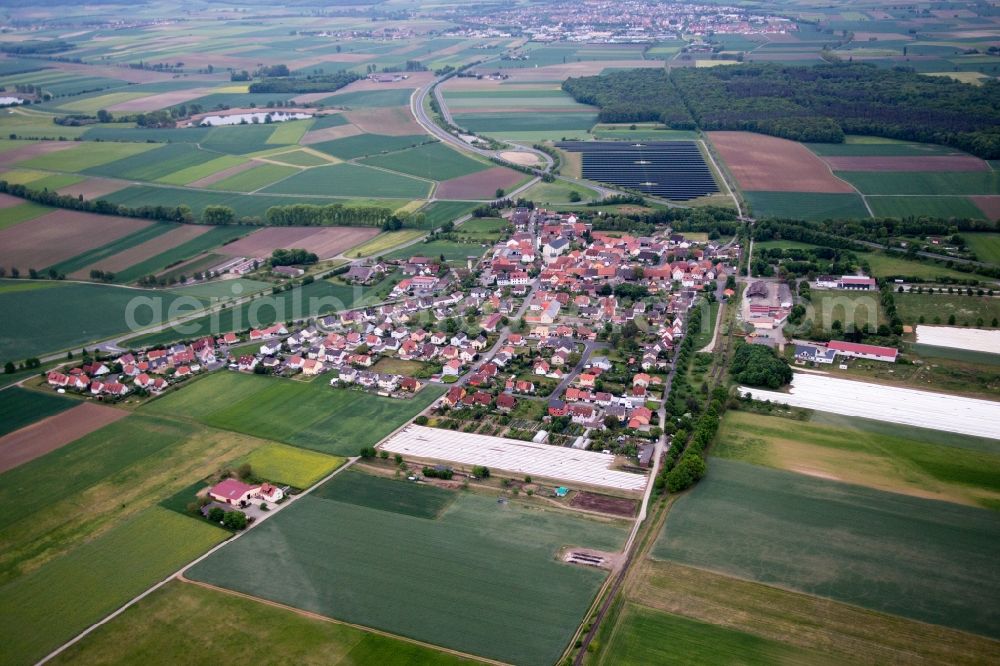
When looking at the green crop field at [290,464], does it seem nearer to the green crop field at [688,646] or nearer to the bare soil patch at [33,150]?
the green crop field at [688,646]

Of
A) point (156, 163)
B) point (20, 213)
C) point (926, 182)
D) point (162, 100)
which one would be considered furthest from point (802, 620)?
point (162, 100)

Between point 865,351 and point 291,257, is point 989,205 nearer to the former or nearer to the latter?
point 865,351

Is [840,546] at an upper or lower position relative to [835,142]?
lower

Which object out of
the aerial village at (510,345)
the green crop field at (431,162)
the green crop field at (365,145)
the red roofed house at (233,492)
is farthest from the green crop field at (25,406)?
the green crop field at (365,145)

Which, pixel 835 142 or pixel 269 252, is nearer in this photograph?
pixel 269 252

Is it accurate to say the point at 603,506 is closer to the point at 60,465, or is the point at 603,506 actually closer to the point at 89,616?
the point at 89,616

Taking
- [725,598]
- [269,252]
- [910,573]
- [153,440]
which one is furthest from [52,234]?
[910,573]

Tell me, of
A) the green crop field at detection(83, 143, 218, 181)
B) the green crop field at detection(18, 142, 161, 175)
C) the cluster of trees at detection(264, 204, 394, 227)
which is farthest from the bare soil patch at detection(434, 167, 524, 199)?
the green crop field at detection(18, 142, 161, 175)
